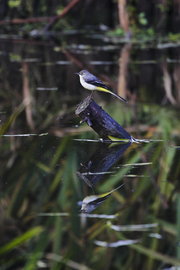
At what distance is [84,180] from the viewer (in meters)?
3.72

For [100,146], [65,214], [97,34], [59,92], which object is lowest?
[97,34]

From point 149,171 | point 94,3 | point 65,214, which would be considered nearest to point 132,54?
point 94,3

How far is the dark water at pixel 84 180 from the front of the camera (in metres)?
2.72

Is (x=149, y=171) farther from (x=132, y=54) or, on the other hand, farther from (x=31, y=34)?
(x=31, y=34)

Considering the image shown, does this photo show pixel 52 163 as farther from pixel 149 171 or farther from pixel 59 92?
pixel 59 92

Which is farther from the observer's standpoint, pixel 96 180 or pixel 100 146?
pixel 100 146

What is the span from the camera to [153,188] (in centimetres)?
360

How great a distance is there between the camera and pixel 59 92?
6703mm

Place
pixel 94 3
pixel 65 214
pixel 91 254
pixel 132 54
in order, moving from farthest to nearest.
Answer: pixel 94 3 → pixel 132 54 → pixel 65 214 → pixel 91 254

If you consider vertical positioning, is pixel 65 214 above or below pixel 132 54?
above

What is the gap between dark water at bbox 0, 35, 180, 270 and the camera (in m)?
2.72

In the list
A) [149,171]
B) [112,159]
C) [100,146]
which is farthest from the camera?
[100,146]

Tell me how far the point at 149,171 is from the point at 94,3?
31.4ft

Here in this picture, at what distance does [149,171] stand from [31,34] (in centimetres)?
821
